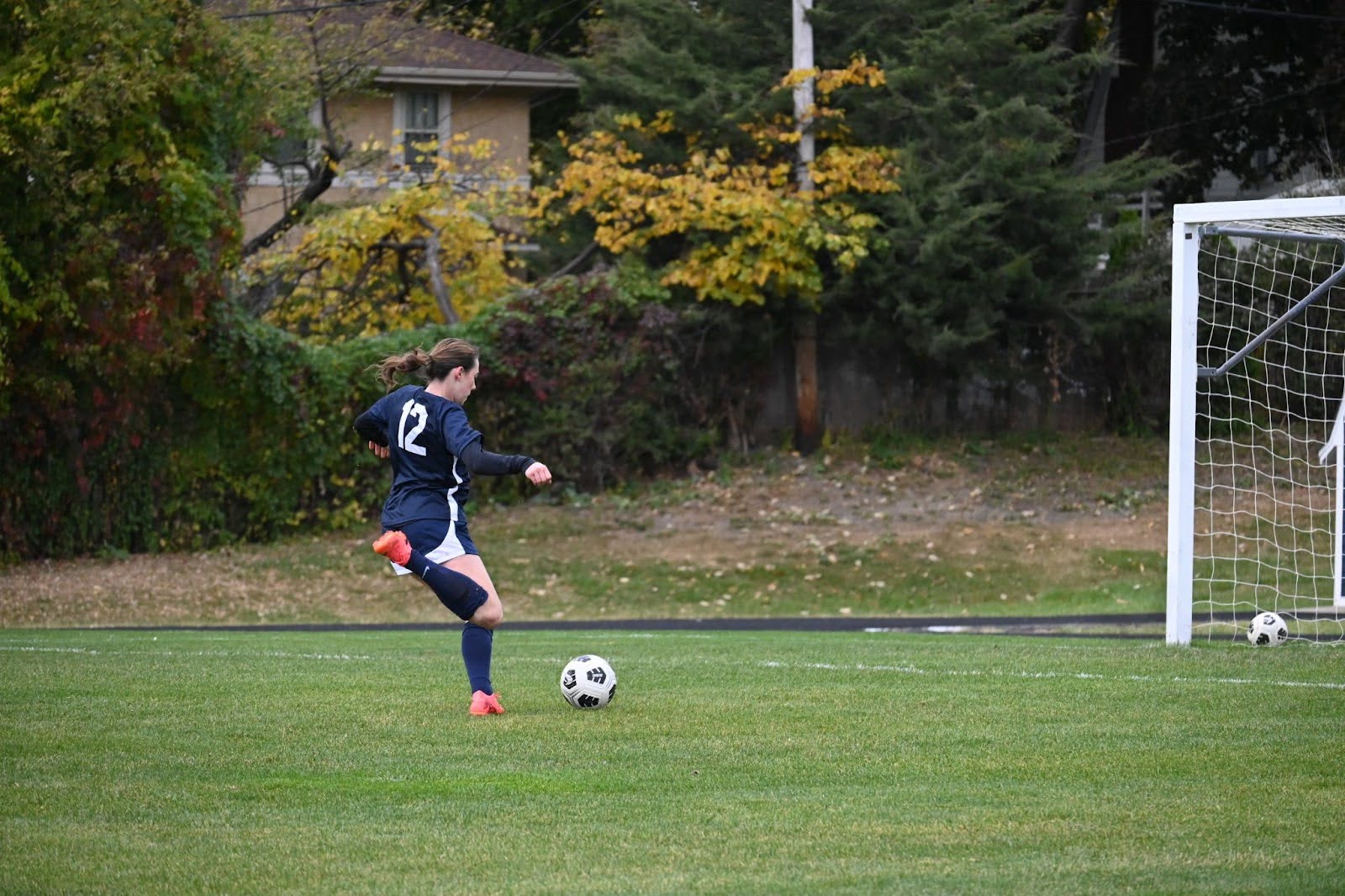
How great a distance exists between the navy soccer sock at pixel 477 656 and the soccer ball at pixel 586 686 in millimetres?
423

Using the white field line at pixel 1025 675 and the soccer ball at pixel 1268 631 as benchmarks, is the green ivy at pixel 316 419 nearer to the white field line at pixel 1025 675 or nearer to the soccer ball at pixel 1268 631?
the white field line at pixel 1025 675

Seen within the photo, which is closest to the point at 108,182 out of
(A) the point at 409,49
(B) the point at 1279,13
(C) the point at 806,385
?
(C) the point at 806,385

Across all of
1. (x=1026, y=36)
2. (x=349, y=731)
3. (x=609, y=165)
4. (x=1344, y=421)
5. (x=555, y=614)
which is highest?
(x=1026, y=36)

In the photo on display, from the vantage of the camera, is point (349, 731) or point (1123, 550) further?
point (1123, 550)

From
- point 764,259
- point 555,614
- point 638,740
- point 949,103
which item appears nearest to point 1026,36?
point 949,103

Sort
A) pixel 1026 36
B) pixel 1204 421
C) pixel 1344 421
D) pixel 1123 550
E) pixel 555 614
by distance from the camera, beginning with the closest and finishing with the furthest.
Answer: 1. pixel 1344 421
2. pixel 555 614
3. pixel 1123 550
4. pixel 1204 421
5. pixel 1026 36

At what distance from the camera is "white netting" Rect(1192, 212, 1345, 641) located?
19406mm

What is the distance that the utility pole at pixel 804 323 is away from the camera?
2548cm

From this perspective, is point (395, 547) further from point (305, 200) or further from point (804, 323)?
point (305, 200)

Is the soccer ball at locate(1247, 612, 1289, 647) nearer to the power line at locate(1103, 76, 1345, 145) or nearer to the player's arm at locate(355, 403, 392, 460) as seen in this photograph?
the player's arm at locate(355, 403, 392, 460)

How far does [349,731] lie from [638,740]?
1465 mm

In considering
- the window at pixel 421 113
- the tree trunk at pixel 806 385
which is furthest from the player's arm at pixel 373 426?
the window at pixel 421 113

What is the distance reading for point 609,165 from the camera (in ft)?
85.6

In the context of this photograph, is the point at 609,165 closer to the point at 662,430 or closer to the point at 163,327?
the point at 662,430
